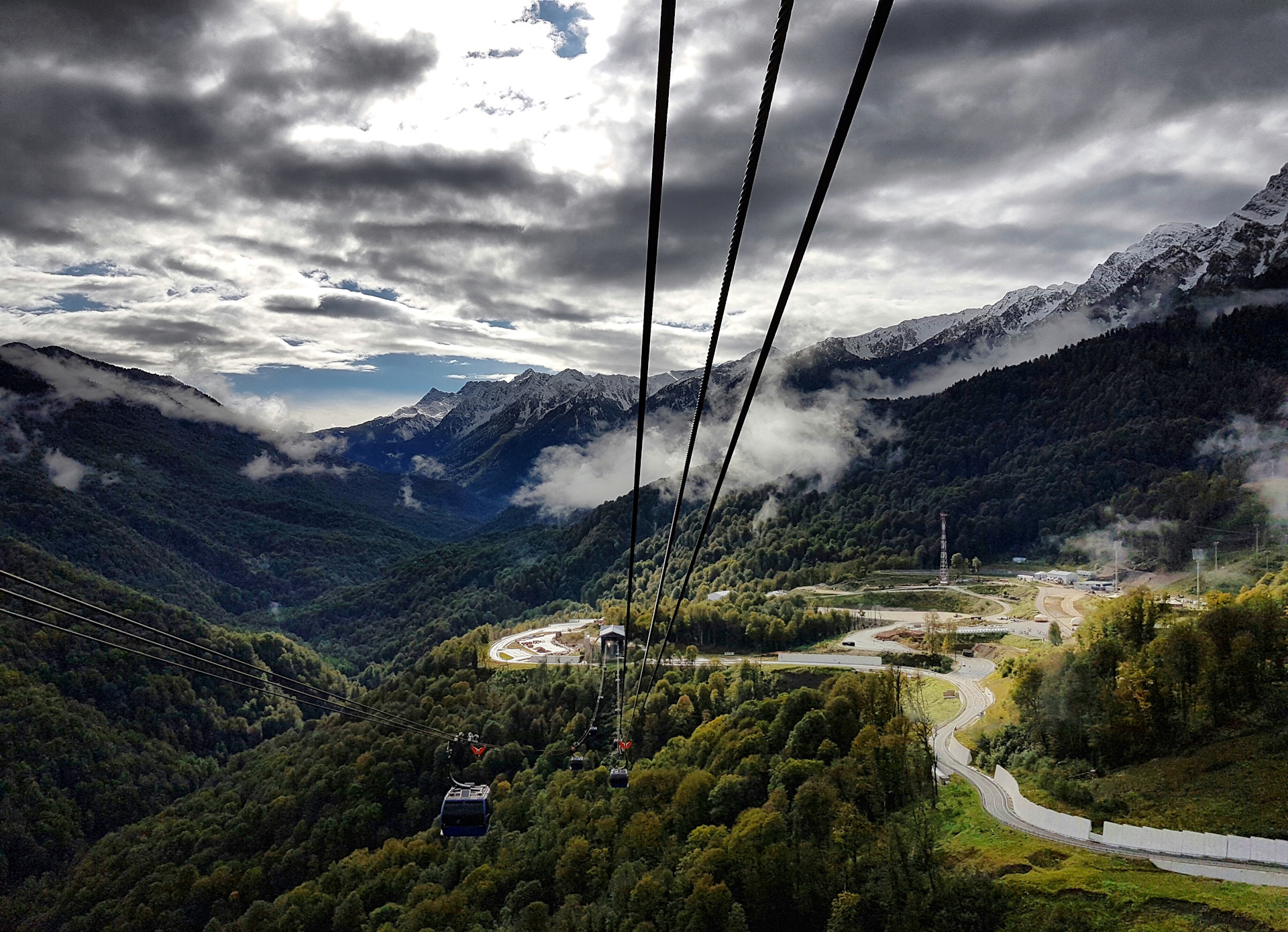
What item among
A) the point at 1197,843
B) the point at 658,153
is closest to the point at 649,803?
the point at 1197,843

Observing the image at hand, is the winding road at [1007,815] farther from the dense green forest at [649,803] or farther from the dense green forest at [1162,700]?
the dense green forest at [649,803]

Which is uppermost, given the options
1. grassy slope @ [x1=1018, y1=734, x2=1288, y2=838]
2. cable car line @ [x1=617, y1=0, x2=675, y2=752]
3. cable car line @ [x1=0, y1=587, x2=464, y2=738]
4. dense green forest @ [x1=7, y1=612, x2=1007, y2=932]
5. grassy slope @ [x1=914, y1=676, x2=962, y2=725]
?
cable car line @ [x1=617, y1=0, x2=675, y2=752]

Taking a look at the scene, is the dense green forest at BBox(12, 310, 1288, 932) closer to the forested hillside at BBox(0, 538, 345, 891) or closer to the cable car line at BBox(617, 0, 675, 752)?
the forested hillside at BBox(0, 538, 345, 891)

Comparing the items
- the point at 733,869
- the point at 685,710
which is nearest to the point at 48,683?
the point at 685,710

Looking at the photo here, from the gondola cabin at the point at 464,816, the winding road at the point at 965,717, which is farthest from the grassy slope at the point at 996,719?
the gondola cabin at the point at 464,816

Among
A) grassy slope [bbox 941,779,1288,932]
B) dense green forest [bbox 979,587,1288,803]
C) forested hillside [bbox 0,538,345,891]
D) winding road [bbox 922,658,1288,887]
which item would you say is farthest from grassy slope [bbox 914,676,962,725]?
forested hillside [bbox 0,538,345,891]

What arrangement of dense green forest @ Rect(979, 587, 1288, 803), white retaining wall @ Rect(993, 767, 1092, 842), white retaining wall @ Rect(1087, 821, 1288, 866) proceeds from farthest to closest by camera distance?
dense green forest @ Rect(979, 587, 1288, 803)
white retaining wall @ Rect(993, 767, 1092, 842)
white retaining wall @ Rect(1087, 821, 1288, 866)

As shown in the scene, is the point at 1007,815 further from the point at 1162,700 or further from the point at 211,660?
the point at 211,660

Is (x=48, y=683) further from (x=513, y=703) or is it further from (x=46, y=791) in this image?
(x=513, y=703)
